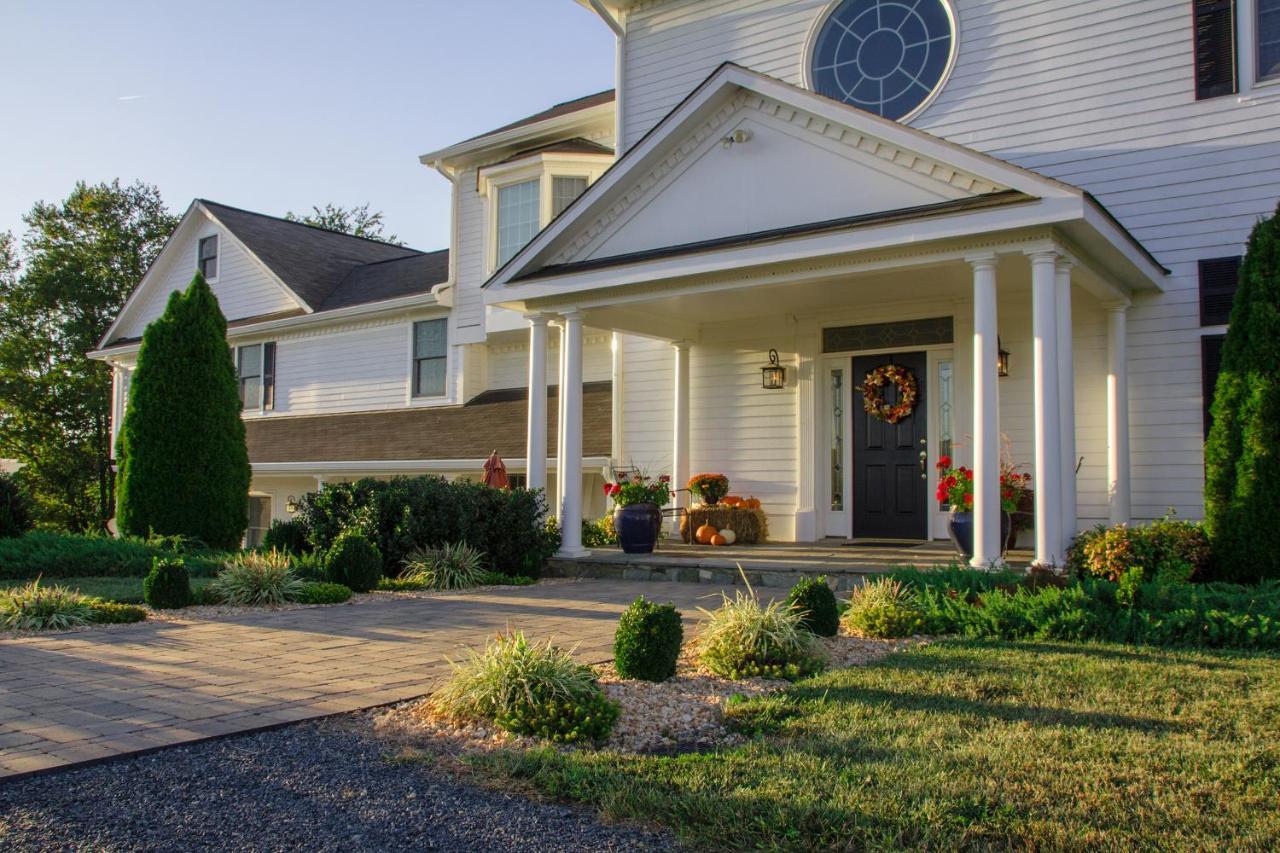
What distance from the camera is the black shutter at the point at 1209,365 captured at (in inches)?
420

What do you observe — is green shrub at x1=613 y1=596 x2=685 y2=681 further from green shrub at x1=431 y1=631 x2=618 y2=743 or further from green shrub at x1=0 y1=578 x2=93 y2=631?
green shrub at x1=0 y1=578 x2=93 y2=631

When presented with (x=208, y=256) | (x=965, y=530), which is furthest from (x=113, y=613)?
(x=208, y=256)

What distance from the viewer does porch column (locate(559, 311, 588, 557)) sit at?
1227 centimetres

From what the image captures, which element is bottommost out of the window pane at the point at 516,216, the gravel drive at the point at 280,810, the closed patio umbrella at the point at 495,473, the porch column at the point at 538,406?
the gravel drive at the point at 280,810

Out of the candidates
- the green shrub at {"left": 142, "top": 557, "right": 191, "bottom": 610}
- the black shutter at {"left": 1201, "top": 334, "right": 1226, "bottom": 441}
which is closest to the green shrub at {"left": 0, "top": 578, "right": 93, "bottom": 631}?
the green shrub at {"left": 142, "top": 557, "right": 191, "bottom": 610}

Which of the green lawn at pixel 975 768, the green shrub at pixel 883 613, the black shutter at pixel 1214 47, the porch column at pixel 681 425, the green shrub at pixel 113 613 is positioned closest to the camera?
the green lawn at pixel 975 768

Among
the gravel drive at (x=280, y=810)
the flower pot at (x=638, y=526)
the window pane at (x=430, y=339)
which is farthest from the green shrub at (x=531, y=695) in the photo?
the window pane at (x=430, y=339)

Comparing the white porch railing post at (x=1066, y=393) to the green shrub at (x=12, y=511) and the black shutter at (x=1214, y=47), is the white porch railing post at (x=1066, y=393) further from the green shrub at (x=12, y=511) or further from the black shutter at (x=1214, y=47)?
the green shrub at (x=12, y=511)

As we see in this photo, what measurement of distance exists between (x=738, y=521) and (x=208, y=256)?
50.6ft

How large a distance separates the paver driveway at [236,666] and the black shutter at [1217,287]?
6310 millimetres

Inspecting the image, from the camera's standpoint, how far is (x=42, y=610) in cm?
802

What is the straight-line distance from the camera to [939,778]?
153 inches

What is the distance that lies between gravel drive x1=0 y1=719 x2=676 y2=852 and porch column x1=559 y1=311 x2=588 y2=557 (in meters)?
7.83

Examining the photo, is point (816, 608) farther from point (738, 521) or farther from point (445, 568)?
point (738, 521)
